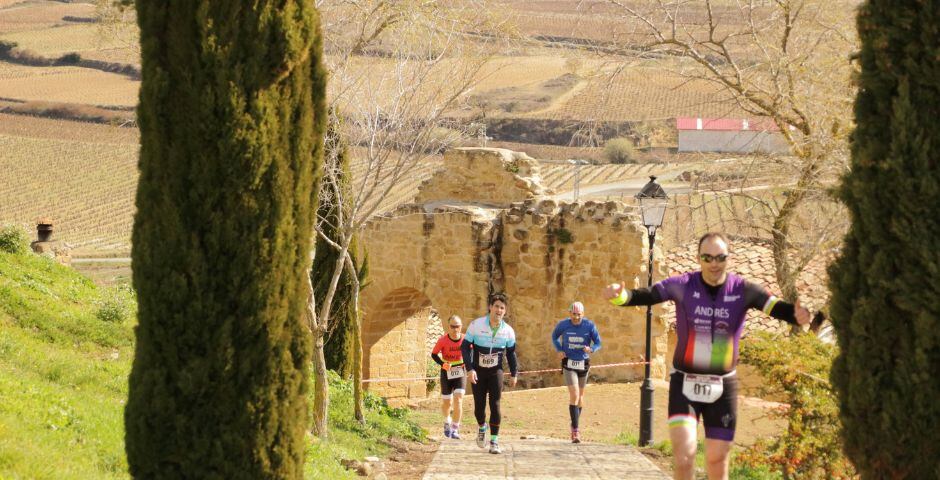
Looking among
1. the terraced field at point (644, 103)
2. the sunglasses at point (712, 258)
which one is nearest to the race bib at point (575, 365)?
the sunglasses at point (712, 258)

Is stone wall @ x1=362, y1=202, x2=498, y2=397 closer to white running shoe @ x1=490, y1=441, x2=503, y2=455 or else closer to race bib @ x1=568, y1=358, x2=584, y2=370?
race bib @ x1=568, y1=358, x2=584, y2=370

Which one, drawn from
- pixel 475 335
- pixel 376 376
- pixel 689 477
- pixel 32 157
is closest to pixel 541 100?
pixel 32 157

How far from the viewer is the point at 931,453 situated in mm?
Result: 4984

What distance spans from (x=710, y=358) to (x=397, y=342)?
14.6 meters

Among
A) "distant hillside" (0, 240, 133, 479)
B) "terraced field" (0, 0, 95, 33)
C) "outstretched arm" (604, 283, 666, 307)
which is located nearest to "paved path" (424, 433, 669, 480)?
"distant hillside" (0, 240, 133, 479)

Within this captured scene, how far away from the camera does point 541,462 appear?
10.2 metres

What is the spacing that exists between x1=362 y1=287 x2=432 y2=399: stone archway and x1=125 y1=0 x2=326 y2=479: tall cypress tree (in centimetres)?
1408

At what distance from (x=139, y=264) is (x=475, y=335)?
5.34 m

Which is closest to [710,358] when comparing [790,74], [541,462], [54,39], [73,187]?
[541,462]

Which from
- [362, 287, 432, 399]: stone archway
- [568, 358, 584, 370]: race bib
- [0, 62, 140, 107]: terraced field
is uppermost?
[0, 62, 140, 107]: terraced field

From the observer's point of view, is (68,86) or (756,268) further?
(68,86)

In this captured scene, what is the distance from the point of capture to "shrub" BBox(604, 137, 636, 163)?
54250 millimetres

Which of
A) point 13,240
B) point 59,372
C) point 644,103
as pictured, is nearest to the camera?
point 59,372

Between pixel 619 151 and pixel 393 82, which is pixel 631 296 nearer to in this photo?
pixel 393 82
